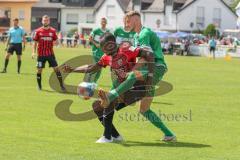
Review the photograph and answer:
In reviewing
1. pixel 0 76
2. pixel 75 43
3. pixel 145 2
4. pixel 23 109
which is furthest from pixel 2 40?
pixel 23 109

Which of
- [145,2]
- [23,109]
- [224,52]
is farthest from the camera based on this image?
[145,2]

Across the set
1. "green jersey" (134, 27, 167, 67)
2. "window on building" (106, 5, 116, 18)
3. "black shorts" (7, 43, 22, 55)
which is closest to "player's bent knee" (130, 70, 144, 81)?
"green jersey" (134, 27, 167, 67)

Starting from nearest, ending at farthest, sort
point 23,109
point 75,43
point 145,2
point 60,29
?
point 23,109 < point 75,43 < point 145,2 < point 60,29

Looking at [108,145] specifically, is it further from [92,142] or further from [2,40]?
[2,40]

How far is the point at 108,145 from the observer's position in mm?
10898

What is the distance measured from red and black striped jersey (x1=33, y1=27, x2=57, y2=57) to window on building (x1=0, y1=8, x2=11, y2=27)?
85.9 metres

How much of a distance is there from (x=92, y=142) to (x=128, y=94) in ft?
3.14

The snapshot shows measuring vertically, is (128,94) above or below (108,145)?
above

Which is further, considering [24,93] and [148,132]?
[24,93]

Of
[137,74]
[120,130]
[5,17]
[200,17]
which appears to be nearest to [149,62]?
[137,74]

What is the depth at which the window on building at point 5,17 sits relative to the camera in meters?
106

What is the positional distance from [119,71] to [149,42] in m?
0.70

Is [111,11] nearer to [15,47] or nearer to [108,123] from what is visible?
[15,47]

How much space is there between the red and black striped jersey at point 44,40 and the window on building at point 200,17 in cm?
7898
